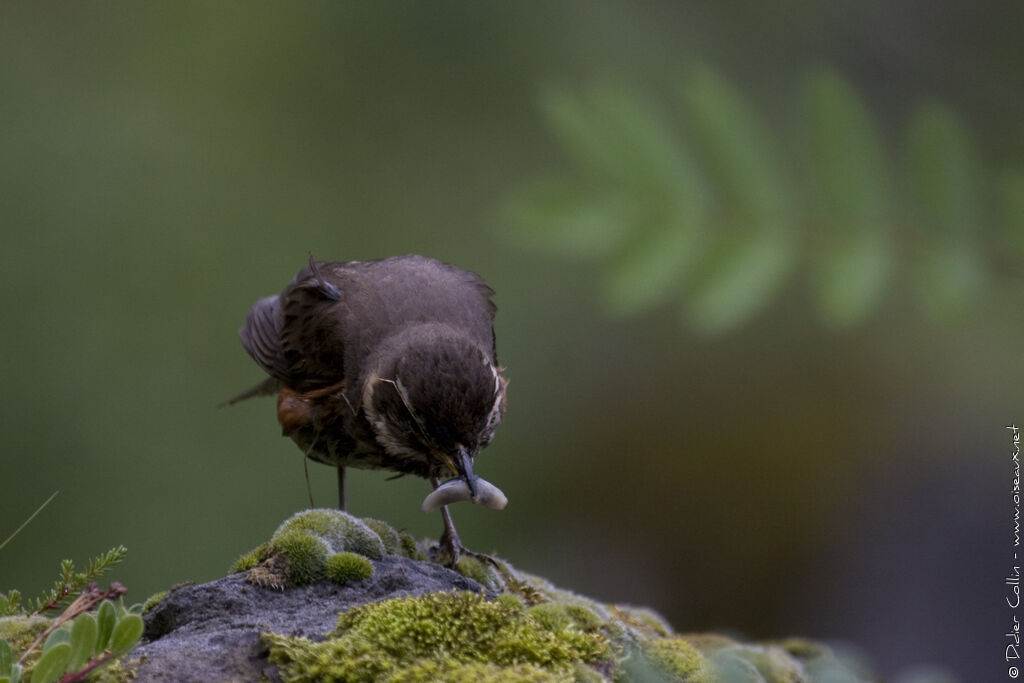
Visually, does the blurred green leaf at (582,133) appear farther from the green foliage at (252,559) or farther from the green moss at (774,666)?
the green moss at (774,666)

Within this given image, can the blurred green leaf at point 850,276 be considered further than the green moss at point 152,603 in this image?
No

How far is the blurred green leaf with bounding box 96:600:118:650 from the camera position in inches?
95.6

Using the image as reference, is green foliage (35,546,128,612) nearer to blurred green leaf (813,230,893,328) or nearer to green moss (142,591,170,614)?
green moss (142,591,170,614)

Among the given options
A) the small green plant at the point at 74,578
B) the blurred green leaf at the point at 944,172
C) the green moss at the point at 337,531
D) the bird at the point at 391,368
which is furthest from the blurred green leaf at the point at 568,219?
the green moss at the point at 337,531

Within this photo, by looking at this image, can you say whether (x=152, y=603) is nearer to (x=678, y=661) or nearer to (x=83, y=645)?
(x=83, y=645)

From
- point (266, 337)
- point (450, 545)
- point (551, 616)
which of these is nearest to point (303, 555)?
point (551, 616)

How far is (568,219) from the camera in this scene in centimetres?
184

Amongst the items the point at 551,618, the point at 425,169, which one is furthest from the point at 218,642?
the point at 425,169

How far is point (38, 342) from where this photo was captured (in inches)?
385

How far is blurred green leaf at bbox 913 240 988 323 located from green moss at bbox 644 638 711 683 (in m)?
2.11

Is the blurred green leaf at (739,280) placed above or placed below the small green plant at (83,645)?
above

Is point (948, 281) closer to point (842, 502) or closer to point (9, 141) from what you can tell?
point (842, 502)

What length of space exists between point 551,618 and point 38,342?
24.7 ft

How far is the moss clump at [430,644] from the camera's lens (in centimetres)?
303
